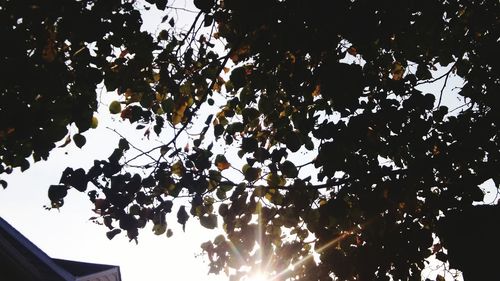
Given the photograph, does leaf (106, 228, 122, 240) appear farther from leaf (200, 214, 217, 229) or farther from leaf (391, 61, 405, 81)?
leaf (391, 61, 405, 81)

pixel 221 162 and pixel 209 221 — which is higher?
pixel 221 162

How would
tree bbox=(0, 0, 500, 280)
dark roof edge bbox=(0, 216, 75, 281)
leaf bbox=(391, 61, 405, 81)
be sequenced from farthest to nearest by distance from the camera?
dark roof edge bbox=(0, 216, 75, 281) → leaf bbox=(391, 61, 405, 81) → tree bbox=(0, 0, 500, 280)

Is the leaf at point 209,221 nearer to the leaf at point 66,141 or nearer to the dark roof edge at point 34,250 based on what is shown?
the leaf at point 66,141

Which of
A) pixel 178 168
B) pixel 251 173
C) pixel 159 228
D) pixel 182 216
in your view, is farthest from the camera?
pixel 178 168

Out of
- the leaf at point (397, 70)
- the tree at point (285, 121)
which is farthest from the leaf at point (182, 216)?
the leaf at point (397, 70)

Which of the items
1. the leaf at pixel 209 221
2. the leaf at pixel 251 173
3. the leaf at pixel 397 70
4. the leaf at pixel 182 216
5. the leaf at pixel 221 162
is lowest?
the leaf at pixel 209 221

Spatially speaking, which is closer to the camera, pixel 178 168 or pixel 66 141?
pixel 66 141

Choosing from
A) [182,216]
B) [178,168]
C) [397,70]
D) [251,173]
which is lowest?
[182,216]

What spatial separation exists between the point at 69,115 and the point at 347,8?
2659mm

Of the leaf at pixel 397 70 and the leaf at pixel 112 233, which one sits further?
the leaf at pixel 397 70

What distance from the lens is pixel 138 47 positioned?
11.4 ft

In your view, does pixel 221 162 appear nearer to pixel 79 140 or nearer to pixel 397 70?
pixel 79 140

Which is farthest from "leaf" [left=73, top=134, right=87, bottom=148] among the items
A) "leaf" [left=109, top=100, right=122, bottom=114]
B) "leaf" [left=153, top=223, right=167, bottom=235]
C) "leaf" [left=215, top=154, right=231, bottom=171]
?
"leaf" [left=215, top=154, right=231, bottom=171]

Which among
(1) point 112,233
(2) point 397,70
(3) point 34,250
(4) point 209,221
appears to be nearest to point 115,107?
(1) point 112,233
